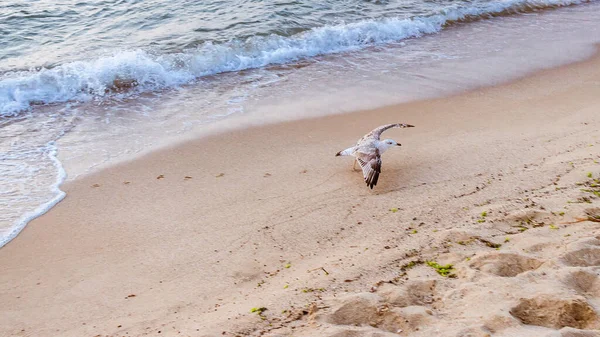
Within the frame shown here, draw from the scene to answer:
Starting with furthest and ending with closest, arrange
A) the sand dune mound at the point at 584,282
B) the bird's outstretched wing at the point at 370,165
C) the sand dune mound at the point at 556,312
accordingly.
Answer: the bird's outstretched wing at the point at 370,165, the sand dune mound at the point at 584,282, the sand dune mound at the point at 556,312

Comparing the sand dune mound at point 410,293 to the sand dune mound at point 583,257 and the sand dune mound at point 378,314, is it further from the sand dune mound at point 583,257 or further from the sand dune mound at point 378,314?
the sand dune mound at point 583,257

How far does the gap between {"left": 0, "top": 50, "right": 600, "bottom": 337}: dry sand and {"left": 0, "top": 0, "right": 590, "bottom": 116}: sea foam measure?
10.1 ft

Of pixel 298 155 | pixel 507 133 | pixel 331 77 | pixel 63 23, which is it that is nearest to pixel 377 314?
pixel 298 155

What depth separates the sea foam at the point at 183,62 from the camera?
8.95 metres

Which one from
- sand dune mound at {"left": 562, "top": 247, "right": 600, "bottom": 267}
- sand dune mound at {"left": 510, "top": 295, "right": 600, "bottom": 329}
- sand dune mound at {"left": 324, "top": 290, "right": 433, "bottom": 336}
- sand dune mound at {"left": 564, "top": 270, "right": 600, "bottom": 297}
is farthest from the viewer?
sand dune mound at {"left": 562, "top": 247, "right": 600, "bottom": 267}

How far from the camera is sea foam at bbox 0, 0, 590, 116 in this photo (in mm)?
8945

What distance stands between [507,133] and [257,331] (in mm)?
4430

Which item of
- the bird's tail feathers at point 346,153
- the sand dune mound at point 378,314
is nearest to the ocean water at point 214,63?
the bird's tail feathers at point 346,153

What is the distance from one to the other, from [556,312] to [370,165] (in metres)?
2.66

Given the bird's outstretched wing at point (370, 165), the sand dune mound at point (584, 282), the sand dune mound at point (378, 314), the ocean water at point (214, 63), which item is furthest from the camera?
the ocean water at point (214, 63)

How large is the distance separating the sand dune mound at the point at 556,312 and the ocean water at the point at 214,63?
416cm

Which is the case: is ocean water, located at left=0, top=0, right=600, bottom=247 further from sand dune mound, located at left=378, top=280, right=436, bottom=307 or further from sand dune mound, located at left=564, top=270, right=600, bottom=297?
sand dune mound, located at left=564, top=270, right=600, bottom=297

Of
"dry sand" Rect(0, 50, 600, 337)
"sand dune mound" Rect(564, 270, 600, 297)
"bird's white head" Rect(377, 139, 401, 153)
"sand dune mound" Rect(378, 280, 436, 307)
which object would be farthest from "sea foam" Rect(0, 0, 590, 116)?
"sand dune mound" Rect(564, 270, 600, 297)

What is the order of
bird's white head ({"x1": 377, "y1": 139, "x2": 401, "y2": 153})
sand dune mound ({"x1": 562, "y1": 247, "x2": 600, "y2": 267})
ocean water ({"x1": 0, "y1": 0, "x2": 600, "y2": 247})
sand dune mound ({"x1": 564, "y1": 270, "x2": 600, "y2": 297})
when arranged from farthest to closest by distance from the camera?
1. ocean water ({"x1": 0, "y1": 0, "x2": 600, "y2": 247})
2. bird's white head ({"x1": 377, "y1": 139, "x2": 401, "y2": 153})
3. sand dune mound ({"x1": 562, "y1": 247, "x2": 600, "y2": 267})
4. sand dune mound ({"x1": 564, "y1": 270, "x2": 600, "y2": 297})
